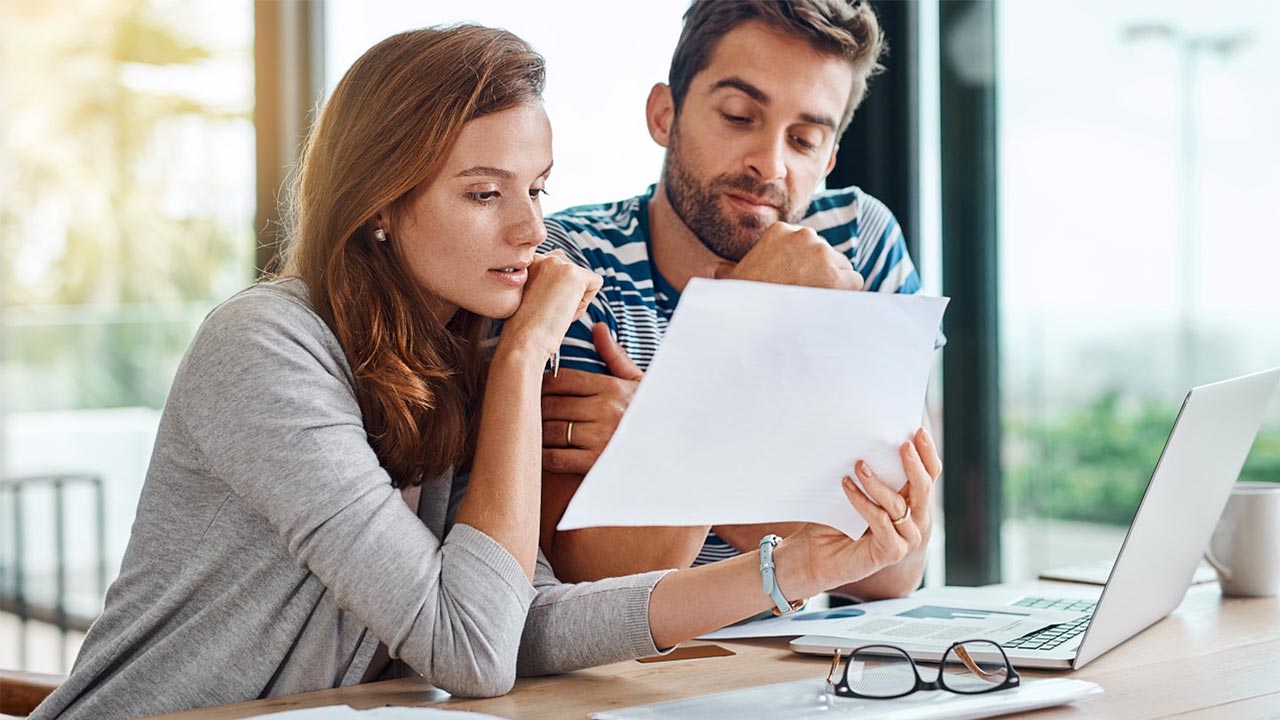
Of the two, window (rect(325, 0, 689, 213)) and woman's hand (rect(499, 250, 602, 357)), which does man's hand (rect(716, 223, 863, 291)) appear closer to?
woman's hand (rect(499, 250, 602, 357))

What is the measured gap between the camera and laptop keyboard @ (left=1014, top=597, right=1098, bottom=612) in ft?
4.31

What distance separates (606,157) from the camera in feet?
8.54

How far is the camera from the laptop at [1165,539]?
107 cm

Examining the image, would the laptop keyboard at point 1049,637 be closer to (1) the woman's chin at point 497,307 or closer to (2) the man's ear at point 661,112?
(1) the woman's chin at point 497,307

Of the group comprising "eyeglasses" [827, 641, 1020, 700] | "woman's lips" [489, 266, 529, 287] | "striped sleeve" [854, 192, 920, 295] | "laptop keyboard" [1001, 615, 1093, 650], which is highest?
"striped sleeve" [854, 192, 920, 295]

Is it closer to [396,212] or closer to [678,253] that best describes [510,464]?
[396,212]

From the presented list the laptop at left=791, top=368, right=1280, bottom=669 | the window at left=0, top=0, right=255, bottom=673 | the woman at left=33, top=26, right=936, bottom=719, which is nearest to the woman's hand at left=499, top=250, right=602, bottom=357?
the woman at left=33, top=26, right=936, bottom=719

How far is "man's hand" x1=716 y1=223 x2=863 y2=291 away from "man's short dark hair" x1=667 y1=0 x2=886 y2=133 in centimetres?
36

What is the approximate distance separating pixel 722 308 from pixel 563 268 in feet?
1.64

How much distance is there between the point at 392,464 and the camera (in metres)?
1.20

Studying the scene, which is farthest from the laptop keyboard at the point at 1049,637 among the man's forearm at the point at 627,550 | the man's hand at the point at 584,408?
the man's hand at the point at 584,408

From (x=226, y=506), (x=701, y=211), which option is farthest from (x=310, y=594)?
(x=701, y=211)

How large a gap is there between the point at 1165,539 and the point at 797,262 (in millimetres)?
470

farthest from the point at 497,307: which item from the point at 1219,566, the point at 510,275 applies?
the point at 1219,566
